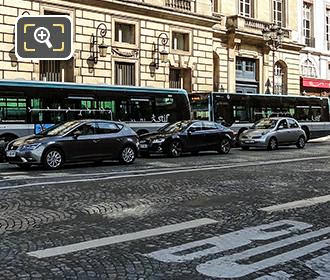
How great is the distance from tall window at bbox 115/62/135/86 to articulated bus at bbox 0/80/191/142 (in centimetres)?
587

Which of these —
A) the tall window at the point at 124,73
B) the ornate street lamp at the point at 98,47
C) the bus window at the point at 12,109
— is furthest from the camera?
the tall window at the point at 124,73

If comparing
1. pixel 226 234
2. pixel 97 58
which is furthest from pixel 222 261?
pixel 97 58

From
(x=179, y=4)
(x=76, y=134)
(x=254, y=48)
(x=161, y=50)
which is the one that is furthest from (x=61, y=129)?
(x=254, y=48)

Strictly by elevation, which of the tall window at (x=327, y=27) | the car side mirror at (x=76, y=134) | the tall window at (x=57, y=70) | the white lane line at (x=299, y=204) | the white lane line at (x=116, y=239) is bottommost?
the white lane line at (x=116, y=239)

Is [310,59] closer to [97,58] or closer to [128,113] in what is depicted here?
[97,58]

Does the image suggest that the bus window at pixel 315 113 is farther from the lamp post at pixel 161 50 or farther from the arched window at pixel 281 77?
the lamp post at pixel 161 50

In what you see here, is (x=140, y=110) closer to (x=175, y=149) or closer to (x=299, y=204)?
(x=175, y=149)

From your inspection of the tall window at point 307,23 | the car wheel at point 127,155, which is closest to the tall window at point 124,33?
the car wheel at point 127,155

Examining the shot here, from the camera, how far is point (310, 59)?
45406 millimetres

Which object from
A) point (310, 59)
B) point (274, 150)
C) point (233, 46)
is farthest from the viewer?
point (310, 59)

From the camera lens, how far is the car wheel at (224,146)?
21.5 m

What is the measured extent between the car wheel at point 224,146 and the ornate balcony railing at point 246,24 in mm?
16930

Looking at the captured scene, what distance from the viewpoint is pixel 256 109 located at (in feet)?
96.4

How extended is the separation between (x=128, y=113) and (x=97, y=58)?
21.9 ft
